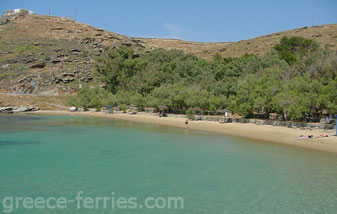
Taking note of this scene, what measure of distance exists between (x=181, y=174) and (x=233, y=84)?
30020mm

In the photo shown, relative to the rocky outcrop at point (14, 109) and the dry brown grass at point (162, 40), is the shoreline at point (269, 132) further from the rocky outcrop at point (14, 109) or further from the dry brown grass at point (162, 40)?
the dry brown grass at point (162, 40)

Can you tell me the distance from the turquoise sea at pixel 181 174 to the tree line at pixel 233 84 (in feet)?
25.9

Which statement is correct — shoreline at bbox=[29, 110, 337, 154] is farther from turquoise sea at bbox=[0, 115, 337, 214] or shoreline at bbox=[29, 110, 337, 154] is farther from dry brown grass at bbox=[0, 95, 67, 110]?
dry brown grass at bbox=[0, 95, 67, 110]

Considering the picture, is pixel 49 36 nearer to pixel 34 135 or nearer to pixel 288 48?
pixel 288 48

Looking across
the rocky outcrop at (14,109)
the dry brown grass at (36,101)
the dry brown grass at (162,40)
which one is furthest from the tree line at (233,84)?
the dry brown grass at (162,40)

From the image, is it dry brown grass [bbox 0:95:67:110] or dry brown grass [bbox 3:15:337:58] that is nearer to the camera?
dry brown grass [bbox 0:95:67:110]

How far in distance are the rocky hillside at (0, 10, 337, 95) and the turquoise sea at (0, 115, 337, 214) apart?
185 feet

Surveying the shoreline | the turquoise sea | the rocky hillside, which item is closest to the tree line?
the shoreline

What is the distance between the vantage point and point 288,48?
74625mm

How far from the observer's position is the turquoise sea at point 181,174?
1159cm

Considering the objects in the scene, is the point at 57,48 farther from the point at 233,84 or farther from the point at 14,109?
the point at 233,84

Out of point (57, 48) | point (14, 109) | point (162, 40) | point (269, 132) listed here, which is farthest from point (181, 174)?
point (162, 40)

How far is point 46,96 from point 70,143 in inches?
1956

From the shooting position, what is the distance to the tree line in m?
28.7
